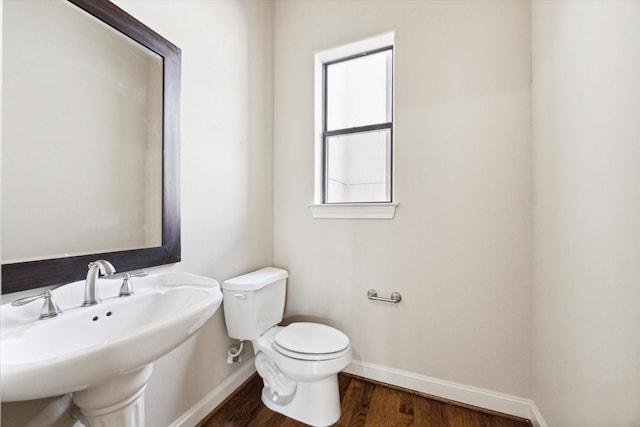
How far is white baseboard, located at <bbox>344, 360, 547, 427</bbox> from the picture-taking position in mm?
1413

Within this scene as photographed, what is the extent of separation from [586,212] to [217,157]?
1625 mm

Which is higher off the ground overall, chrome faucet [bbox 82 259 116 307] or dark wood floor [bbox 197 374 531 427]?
chrome faucet [bbox 82 259 116 307]

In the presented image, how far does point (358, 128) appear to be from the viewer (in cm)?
191

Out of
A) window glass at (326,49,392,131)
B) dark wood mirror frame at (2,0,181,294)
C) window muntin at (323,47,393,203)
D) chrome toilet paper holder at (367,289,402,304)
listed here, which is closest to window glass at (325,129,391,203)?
window muntin at (323,47,393,203)

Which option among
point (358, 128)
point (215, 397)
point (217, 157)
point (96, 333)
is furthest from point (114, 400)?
point (358, 128)

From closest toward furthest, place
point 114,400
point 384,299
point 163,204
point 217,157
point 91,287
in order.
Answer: point 114,400 < point 91,287 < point 163,204 < point 217,157 < point 384,299

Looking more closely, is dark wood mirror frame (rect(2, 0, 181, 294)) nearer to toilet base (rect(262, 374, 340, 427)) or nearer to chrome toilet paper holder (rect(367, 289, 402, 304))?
toilet base (rect(262, 374, 340, 427))

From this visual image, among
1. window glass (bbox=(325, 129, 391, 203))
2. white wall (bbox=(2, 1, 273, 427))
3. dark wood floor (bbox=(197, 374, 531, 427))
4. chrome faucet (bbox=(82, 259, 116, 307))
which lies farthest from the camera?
window glass (bbox=(325, 129, 391, 203))

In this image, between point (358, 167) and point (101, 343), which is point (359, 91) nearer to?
point (358, 167)

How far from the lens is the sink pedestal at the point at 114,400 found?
2.51 ft

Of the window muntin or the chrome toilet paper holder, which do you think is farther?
the window muntin

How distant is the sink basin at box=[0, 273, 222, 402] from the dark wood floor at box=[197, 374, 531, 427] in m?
0.82

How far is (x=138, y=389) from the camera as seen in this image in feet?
2.76

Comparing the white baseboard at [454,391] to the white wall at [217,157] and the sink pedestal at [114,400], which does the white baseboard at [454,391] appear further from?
the sink pedestal at [114,400]
